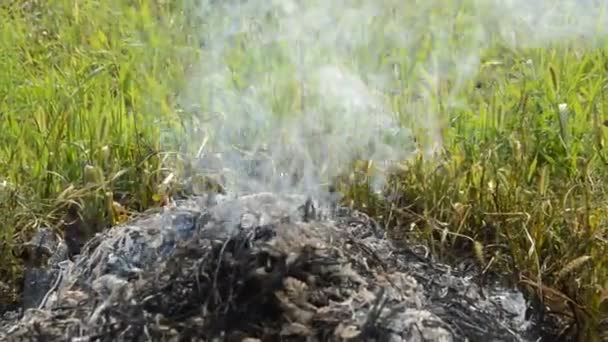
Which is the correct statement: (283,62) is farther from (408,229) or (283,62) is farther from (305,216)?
(305,216)

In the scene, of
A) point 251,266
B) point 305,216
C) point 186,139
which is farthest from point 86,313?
point 186,139

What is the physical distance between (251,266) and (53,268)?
0.73 m

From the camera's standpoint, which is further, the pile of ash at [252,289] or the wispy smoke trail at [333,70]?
the wispy smoke trail at [333,70]

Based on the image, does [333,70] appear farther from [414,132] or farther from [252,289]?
[252,289]

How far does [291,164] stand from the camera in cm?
232

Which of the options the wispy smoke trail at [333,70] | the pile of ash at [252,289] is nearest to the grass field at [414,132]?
the wispy smoke trail at [333,70]

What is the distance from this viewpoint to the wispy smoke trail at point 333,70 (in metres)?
2.39

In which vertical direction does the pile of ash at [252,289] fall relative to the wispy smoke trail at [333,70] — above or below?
below

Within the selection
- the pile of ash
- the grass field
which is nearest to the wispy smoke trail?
the grass field

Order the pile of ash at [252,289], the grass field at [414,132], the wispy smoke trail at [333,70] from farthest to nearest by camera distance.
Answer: the wispy smoke trail at [333,70]
the grass field at [414,132]
the pile of ash at [252,289]

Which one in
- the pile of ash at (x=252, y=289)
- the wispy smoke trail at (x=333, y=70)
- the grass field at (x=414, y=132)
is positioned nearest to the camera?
the pile of ash at (x=252, y=289)

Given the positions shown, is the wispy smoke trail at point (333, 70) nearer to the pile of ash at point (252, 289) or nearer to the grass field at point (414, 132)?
the grass field at point (414, 132)

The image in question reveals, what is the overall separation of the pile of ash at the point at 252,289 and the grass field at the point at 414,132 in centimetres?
30

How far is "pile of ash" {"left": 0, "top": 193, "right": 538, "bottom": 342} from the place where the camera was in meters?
1.69
